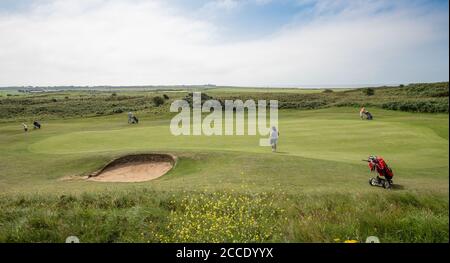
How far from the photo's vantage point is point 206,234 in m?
7.00

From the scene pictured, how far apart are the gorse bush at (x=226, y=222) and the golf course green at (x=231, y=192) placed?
0.10ft

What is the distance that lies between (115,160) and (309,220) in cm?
1215

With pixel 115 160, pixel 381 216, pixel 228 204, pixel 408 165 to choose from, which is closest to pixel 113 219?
pixel 228 204

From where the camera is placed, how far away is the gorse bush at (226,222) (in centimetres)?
677

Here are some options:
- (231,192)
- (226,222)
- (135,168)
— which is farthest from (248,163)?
(226,222)

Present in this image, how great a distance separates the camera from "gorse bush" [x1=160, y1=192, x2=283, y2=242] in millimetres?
6770

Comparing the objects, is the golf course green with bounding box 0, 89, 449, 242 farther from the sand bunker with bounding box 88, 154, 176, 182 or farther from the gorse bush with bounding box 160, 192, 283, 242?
the sand bunker with bounding box 88, 154, 176, 182

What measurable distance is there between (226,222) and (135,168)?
33.9 feet

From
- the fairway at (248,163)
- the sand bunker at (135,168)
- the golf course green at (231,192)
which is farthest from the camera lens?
the sand bunker at (135,168)

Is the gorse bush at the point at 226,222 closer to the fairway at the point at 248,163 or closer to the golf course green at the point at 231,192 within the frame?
the golf course green at the point at 231,192

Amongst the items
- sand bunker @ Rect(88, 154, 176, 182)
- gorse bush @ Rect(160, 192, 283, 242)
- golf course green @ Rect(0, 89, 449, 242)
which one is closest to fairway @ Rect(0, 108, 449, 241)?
golf course green @ Rect(0, 89, 449, 242)

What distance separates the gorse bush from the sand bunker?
723 centimetres

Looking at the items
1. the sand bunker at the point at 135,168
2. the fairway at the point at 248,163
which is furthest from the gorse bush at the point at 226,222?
the sand bunker at the point at 135,168
